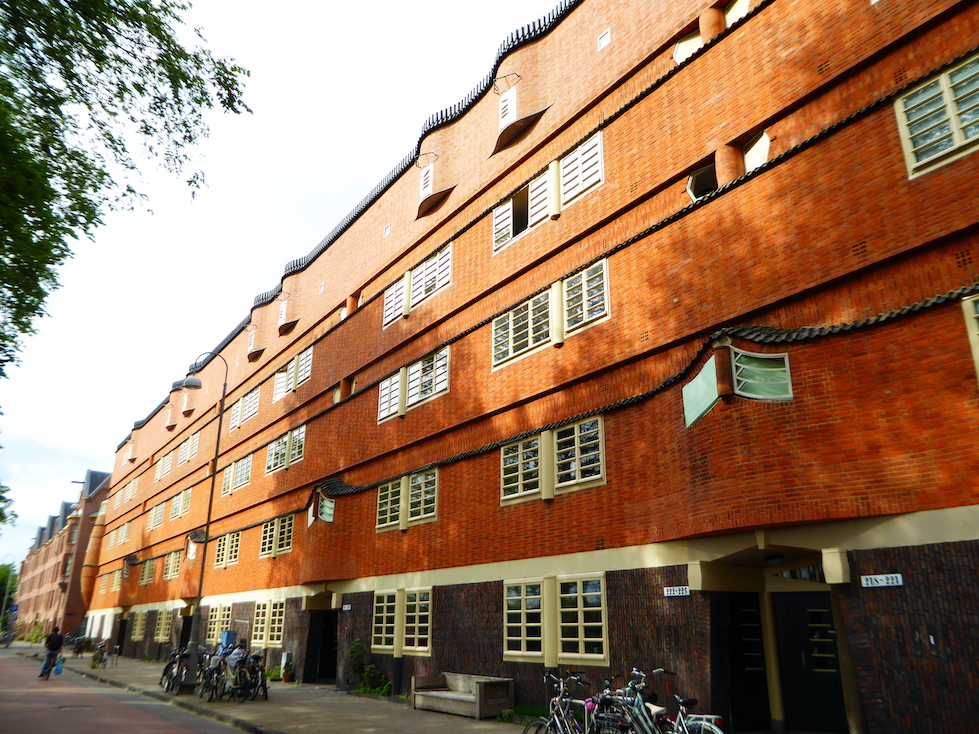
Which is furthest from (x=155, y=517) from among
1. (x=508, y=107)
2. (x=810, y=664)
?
(x=810, y=664)

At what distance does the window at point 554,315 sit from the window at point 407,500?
4.27m

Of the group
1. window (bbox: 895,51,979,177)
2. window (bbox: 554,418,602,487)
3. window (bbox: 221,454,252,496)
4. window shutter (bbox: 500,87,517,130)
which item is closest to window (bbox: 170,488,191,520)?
window (bbox: 221,454,252,496)

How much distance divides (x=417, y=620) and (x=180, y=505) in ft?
94.0

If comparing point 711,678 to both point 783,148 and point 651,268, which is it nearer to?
point 651,268

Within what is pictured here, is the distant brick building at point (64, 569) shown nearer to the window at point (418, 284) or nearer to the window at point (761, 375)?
the window at point (418, 284)

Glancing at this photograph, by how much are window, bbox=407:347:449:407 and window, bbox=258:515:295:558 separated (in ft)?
31.2

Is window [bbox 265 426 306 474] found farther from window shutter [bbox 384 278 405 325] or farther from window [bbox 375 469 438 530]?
window [bbox 375 469 438 530]

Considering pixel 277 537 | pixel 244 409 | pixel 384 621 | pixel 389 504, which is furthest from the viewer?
pixel 244 409

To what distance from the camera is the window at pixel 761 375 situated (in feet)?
34.9

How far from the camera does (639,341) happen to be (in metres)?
14.1

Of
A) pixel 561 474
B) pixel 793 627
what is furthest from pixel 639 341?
pixel 793 627

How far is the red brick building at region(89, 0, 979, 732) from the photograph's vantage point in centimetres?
964

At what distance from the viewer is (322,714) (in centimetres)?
1598

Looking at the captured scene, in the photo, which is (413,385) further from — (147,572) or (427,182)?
(147,572)
